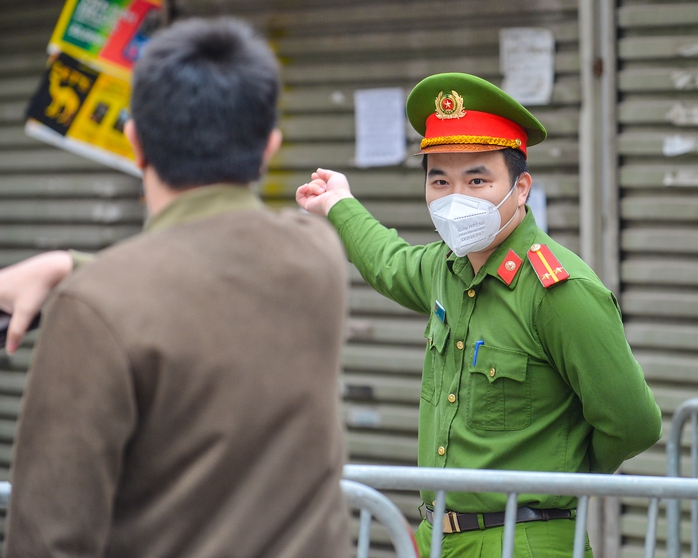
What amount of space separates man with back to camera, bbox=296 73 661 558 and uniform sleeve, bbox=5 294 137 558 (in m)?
1.50

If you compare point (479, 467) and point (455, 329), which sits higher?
point (455, 329)

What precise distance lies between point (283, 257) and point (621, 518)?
3679 mm

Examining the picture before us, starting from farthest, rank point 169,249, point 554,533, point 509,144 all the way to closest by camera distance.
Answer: point 509,144 → point 554,533 → point 169,249

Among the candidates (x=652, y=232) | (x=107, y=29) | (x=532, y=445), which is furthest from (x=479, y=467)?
(x=107, y=29)

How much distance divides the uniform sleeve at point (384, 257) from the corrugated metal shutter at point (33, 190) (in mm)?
2737

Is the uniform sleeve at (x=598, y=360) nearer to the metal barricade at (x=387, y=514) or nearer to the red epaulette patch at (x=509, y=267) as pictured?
the red epaulette patch at (x=509, y=267)

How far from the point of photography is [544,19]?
4.66 metres

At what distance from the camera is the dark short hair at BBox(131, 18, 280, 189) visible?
155 centimetres

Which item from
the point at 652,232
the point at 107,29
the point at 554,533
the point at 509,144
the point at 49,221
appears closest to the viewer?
the point at 554,533

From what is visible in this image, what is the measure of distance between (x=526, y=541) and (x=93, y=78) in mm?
4039

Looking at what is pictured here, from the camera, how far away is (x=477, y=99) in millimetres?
2889

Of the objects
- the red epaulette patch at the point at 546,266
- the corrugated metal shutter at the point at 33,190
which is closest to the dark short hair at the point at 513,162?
the red epaulette patch at the point at 546,266

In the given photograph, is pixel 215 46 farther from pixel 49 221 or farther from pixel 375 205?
pixel 49 221

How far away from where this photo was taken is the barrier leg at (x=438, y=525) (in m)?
2.53
